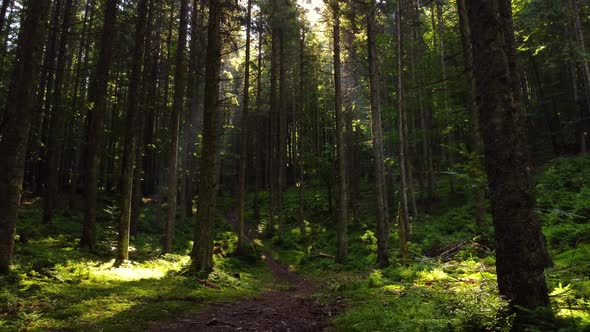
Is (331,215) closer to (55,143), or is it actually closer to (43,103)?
(55,143)

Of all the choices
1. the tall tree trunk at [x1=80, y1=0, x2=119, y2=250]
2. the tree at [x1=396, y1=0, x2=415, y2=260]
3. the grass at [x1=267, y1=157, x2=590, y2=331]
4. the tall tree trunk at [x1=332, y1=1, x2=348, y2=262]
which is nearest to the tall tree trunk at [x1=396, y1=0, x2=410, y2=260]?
the tree at [x1=396, y1=0, x2=415, y2=260]

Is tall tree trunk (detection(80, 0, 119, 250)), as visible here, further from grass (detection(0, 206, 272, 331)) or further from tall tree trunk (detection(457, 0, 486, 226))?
tall tree trunk (detection(457, 0, 486, 226))

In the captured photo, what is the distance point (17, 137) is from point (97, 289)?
13.6ft

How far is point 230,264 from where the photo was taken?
54.7ft

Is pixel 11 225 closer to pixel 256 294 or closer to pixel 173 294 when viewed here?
pixel 173 294

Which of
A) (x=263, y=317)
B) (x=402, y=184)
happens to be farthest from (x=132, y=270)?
(x=402, y=184)

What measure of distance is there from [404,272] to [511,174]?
8242 millimetres

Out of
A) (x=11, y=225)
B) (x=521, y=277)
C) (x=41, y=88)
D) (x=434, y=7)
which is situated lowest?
(x=521, y=277)

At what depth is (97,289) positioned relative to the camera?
864 cm

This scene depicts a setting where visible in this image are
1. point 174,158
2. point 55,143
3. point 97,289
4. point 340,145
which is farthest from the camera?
point 55,143

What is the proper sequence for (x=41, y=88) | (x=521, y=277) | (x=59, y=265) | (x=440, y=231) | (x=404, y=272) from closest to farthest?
(x=521, y=277), (x=59, y=265), (x=404, y=272), (x=440, y=231), (x=41, y=88)

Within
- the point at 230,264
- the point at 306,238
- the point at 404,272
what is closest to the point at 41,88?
the point at 230,264

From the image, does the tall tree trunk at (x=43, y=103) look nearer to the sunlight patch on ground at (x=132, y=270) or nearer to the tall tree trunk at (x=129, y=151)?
the tall tree trunk at (x=129, y=151)

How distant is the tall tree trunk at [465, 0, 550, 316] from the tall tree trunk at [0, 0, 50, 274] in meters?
9.85
